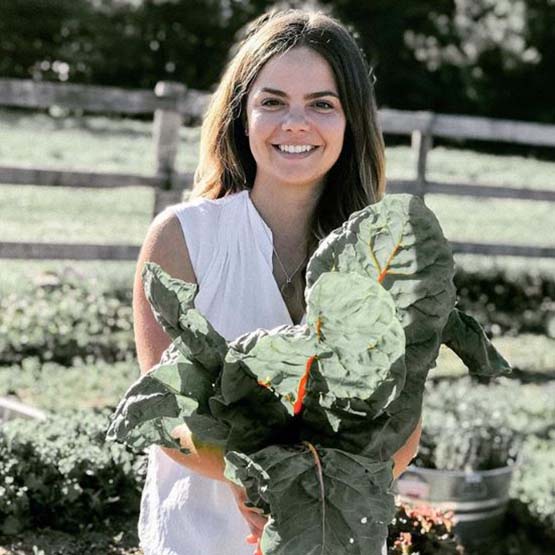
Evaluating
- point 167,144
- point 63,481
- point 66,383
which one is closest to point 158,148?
point 167,144

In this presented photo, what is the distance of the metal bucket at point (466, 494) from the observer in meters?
4.12

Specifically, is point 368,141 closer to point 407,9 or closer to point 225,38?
point 225,38

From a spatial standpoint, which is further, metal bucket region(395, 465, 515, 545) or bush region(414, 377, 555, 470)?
bush region(414, 377, 555, 470)

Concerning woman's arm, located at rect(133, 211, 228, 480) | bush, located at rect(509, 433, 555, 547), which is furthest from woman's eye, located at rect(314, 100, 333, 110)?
bush, located at rect(509, 433, 555, 547)

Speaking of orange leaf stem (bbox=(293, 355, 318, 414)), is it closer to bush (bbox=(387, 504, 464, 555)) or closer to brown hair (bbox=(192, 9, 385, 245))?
brown hair (bbox=(192, 9, 385, 245))

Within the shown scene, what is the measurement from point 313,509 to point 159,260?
0.75 metres

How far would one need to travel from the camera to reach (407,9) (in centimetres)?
3316

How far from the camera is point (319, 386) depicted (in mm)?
1399

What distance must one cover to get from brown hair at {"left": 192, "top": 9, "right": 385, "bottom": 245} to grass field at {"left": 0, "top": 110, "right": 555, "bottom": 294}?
14.4 feet

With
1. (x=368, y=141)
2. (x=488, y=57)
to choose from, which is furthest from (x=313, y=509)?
(x=488, y=57)

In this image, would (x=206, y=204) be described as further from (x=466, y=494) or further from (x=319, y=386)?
(x=466, y=494)

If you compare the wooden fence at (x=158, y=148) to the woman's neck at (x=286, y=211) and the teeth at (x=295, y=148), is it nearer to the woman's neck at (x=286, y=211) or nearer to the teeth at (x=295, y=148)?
the woman's neck at (x=286, y=211)

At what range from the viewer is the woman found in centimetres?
202

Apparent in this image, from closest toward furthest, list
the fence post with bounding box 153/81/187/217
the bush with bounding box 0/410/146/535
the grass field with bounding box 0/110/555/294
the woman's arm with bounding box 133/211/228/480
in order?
1. the woman's arm with bounding box 133/211/228/480
2. the bush with bounding box 0/410/146/535
3. the fence post with bounding box 153/81/187/217
4. the grass field with bounding box 0/110/555/294
